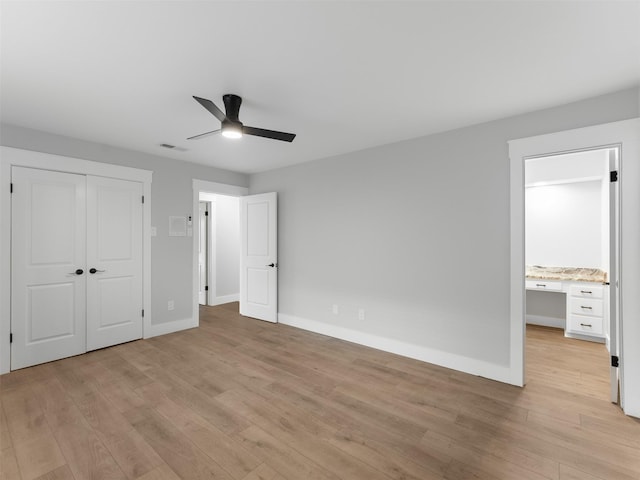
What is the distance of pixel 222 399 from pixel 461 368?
2384 millimetres

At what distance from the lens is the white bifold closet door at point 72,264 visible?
3156 mm

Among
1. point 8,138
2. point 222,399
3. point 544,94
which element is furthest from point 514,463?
point 8,138

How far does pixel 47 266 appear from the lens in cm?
330

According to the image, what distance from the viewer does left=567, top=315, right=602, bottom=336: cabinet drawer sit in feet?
12.9

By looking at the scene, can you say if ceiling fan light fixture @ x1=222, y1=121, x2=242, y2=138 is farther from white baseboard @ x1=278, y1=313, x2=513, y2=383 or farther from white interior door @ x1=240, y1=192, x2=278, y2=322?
white baseboard @ x1=278, y1=313, x2=513, y2=383

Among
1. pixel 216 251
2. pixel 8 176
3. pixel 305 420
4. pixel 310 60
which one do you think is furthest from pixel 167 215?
pixel 305 420

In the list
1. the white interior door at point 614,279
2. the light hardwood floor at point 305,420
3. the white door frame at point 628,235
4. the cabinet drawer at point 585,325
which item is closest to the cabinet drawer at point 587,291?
the cabinet drawer at point 585,325

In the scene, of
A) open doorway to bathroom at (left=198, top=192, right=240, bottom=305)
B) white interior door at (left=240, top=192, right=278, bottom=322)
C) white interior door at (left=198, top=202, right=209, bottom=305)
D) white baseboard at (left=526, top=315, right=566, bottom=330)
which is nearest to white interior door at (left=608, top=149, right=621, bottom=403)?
white baseboard at (left=526, top=315, right=566, bottom=330)

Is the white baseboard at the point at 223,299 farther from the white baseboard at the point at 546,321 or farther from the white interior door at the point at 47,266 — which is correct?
the white baseboard at the point at 546,321

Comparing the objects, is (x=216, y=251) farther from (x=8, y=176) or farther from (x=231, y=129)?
(x=231, y=129)

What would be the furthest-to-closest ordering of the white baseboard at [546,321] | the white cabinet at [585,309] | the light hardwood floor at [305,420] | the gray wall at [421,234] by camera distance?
1. the white baseboard at [546,321]
2. the white cabinet at [585,309]
3. the gray wall at [421,234]
4. the light hardwood floor at [305,420]

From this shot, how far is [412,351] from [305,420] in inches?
66.6

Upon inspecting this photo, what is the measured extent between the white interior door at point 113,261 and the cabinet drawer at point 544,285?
5.66 m

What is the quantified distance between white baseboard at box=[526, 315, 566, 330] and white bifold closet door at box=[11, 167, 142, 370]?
5922mm
